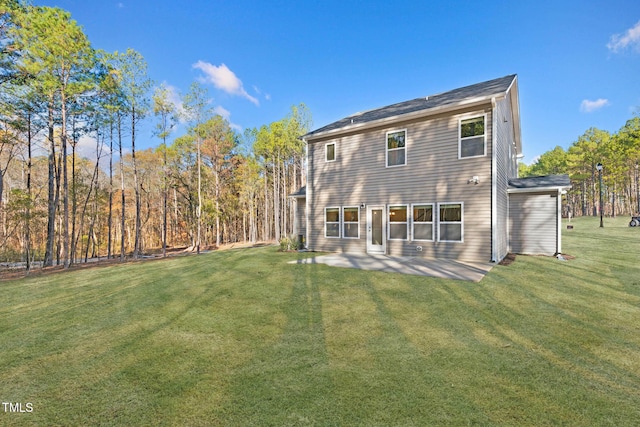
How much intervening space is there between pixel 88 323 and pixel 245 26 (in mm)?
15971

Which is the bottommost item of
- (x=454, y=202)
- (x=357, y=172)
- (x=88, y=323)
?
(x=88, y=323)

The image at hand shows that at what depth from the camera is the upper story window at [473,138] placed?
794 cm

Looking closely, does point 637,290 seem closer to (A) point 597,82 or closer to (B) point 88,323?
(B) point 88,323

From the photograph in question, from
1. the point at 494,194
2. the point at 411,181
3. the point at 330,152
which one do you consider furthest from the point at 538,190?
the point at 330,152

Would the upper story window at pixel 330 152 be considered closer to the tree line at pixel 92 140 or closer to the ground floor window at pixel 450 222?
the ground floor window at pixel 450 222

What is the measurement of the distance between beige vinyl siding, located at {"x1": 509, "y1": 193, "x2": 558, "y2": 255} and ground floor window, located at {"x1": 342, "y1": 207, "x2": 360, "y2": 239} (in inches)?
227

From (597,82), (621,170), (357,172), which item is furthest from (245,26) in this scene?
(621,170)

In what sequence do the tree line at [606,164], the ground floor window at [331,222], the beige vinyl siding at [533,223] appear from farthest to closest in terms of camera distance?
the tree line at [606,164]
the ground floor window at [331,222]
the beige vinyl siding at [533,223]

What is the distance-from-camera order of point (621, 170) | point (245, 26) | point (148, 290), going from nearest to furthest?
point (148, 290)
point (245, 26)
point (621, 170)

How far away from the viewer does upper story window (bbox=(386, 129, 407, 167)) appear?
922 centimetres

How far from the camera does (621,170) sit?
28.4m

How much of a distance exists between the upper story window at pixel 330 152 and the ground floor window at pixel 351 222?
223 cm

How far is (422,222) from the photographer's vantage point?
347 inches

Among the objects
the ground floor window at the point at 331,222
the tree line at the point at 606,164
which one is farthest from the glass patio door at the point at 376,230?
the tree line at the point at 606,164
